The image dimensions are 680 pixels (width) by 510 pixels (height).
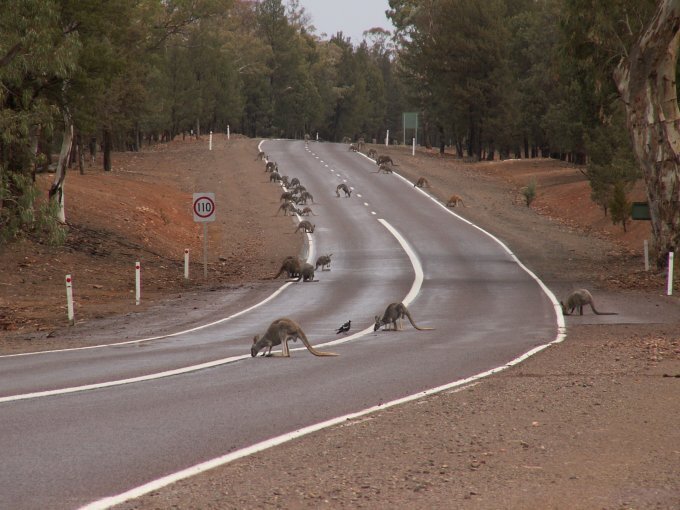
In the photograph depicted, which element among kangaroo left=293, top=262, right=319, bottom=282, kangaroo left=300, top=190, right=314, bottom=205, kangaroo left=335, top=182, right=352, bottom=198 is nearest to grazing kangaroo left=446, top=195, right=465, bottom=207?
kangaroo left=335, top=182, right=352, bottom=198

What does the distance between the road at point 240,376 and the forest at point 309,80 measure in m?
7.58

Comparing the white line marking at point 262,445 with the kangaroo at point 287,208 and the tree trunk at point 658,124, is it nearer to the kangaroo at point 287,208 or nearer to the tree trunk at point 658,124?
the tree trunk at point 658,124

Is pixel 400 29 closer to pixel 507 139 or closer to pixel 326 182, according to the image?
pixel 507 139

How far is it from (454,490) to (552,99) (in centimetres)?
6791

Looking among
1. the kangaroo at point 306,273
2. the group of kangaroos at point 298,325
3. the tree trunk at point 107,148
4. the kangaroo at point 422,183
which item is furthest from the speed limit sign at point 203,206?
the kangaroo at point 422,183

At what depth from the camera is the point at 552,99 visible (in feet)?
237

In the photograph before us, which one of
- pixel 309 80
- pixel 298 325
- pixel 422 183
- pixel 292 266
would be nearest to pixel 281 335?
pixel 298 325

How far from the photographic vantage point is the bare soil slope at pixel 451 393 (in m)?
7.39

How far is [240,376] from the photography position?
1339 centimetres

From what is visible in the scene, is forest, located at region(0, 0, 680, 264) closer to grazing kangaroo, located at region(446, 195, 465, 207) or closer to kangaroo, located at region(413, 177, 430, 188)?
grazing kangaroo, located at region(446, 195, 465, 207)

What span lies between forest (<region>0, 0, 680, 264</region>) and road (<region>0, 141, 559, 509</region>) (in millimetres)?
7579

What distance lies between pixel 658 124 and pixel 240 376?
20572 mm

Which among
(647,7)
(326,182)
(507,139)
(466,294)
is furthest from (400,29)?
(466,294)

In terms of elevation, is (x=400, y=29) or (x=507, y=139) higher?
(x=400, y=29)
